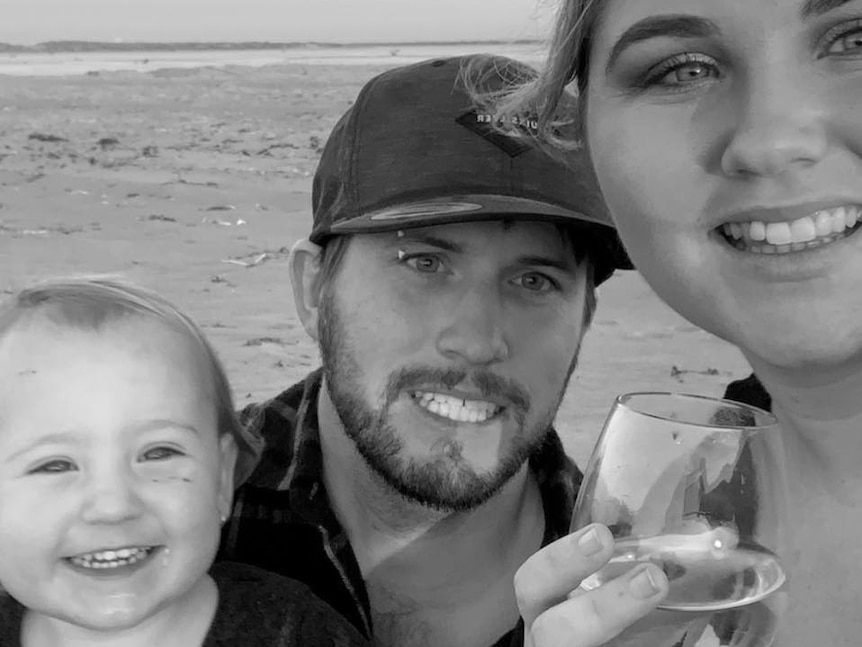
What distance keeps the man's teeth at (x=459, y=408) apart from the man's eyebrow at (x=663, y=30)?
98cm

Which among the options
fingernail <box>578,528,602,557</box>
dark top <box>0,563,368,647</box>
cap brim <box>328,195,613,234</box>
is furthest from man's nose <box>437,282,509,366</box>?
fingernail <box>578,528,602,557</box>

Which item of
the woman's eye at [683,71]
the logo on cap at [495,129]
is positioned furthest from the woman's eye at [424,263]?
the woman's eye at [683,71]

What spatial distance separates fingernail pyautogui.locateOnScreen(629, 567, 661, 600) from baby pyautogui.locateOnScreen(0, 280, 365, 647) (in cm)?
96

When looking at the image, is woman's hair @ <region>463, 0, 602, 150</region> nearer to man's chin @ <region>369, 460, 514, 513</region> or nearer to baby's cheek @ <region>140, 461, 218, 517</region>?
man's chin @ <region>369, 460, 514, 513</region>

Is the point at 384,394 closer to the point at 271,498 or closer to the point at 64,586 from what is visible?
the point at 271,498

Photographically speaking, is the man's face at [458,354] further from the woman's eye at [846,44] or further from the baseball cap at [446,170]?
the woman's eye at [846,44]

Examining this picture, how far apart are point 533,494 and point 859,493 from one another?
3.66ft

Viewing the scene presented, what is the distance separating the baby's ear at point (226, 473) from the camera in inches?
87.6

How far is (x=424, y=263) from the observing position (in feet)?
8.71

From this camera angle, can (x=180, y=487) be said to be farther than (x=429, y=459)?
No

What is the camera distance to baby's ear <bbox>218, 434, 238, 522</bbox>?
222cm

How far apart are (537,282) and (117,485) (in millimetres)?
1151

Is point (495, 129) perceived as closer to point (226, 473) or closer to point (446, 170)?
point (446, 170)

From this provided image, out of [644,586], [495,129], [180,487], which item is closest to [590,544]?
[644,586]
